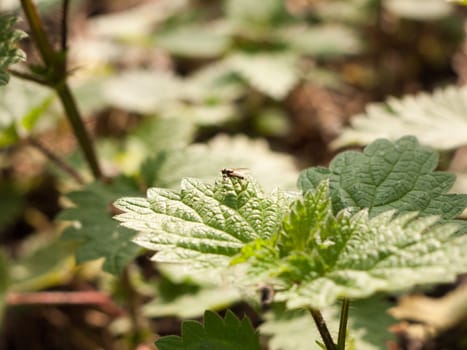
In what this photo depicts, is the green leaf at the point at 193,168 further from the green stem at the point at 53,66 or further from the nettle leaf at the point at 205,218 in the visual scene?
the nettle leaf at the point at 205,218

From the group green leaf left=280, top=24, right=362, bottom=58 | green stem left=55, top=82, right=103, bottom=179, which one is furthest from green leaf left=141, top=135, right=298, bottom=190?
green leaf left=280, top=24, right=362, bottom=58

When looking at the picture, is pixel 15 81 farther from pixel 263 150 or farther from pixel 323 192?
pixel 323 192

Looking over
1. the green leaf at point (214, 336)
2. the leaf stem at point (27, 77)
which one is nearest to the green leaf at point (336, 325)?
the green leaf at point (214, 336)

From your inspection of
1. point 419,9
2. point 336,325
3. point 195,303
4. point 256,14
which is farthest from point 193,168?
point 419,9

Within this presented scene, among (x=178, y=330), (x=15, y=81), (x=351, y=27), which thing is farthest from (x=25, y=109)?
(x=351, y=27)

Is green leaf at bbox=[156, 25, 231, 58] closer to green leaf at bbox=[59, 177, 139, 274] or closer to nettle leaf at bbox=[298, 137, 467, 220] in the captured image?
green leaf at bbox=[59, 177, 139, 274]
